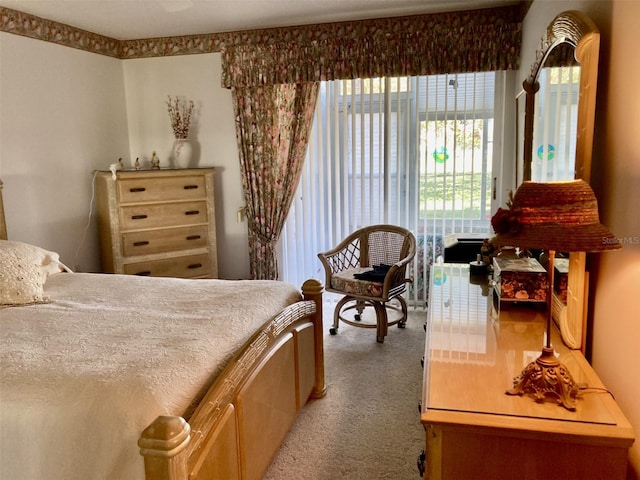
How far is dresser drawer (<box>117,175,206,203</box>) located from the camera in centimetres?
420

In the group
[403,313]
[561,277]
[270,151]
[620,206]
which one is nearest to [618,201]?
[620,206]

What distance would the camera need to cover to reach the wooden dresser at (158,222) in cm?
420

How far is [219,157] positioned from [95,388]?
137 inches

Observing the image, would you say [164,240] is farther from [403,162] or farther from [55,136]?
[403,162]

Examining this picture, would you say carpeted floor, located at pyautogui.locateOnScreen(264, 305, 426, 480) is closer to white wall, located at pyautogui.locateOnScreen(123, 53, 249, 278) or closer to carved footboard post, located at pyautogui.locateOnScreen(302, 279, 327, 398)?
carved footboard post, located at pyautogui.locateOnScreen(302, 279, 327, 398)

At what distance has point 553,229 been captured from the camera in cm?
125

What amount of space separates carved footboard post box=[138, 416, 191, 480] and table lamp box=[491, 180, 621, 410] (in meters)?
0.93

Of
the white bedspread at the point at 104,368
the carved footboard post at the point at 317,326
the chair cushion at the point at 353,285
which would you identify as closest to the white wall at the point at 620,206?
the white bedspread at the point at 104,368

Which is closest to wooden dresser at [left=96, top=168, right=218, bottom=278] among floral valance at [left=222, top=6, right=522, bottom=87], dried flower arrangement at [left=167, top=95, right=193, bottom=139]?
dried flower arrangement at [left=167, top=95, right=193, bottom=139]

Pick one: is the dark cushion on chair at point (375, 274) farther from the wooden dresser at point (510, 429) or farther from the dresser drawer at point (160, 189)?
the wooden dresser at point (510, 429)

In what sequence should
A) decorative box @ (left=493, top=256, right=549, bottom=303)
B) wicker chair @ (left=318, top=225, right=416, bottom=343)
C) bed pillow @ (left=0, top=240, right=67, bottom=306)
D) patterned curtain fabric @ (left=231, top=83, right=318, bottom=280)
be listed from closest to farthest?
decorative box @ (left=493, top=256, right=549, bottom=303), bed pillow @ (left=0, top=240, right=67, bottom=306), wicker chair @ (left=318, top=225, right=416, bottom=343), patterned curtain fabric @ (left=231, top=83, right=318, bottom=280)

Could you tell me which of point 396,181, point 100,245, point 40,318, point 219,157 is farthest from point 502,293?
point 100,245

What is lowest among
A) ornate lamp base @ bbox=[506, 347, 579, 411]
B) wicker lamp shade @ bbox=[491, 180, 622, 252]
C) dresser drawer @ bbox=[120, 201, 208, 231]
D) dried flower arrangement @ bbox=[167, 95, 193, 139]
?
ornate lamp base @ bbox=[506, 347, 579, 411]

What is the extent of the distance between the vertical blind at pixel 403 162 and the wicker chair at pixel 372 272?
0.31 meters
